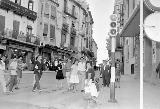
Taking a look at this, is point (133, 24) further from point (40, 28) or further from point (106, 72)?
point (40, 28)

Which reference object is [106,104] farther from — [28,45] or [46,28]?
[46,28]

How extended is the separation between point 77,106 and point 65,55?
120 ft

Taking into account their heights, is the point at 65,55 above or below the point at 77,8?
below

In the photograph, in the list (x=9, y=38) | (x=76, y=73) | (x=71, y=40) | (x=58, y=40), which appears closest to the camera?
(x=76, y=73)

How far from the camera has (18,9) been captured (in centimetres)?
3200

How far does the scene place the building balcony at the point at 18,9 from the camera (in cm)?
2966

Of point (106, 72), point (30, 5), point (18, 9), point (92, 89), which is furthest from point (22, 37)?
point (92, 89)

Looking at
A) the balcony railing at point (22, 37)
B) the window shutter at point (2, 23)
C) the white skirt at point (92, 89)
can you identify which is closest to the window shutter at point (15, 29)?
the balcony railing at point (22, 37)

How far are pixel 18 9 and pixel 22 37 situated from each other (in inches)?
132

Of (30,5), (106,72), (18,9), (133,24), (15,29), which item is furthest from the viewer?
(30,5)

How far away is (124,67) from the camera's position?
3469cm

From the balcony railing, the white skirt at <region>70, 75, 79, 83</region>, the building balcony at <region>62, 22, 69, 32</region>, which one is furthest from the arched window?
the white skirt at <region>70, 75, 79, 83</region>

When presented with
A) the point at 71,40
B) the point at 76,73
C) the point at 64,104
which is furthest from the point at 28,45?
the point at 64,104

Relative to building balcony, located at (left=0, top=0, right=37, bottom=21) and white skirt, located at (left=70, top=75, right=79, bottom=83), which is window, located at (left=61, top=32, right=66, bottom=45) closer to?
building balcony, located at (left=0, top=0, right=37, bottom=21)
